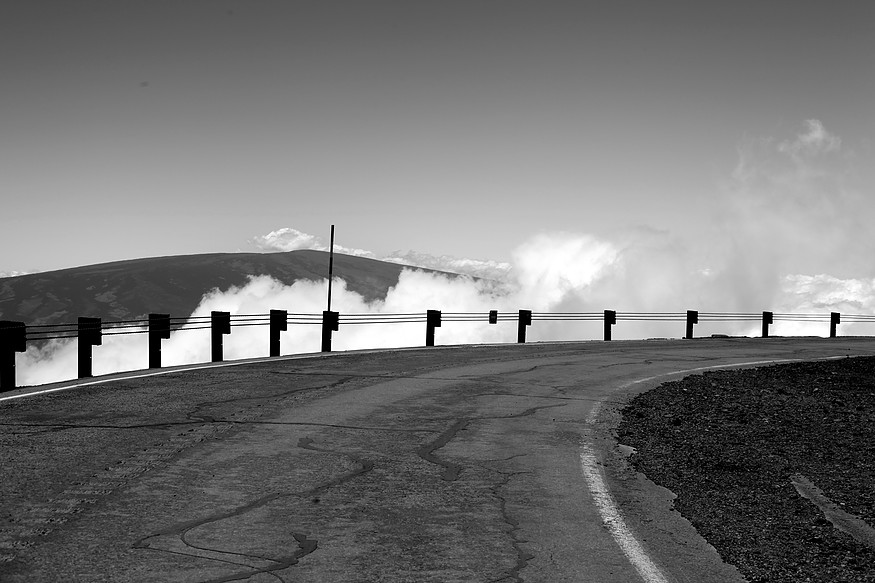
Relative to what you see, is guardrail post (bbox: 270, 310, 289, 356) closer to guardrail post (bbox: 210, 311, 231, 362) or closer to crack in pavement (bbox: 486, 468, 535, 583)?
guardrail post (bbox: 210, 311, 231, 362)

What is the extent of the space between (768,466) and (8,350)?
11676 millimetres

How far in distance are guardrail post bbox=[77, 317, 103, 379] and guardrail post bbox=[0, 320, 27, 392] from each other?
1.63 m

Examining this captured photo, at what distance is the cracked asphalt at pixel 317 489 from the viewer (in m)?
5.10

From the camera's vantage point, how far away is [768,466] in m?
8.80

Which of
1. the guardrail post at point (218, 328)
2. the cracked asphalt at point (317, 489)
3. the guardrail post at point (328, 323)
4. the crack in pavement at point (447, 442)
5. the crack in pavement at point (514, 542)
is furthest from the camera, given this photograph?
the guardrail post at point (328, 323)

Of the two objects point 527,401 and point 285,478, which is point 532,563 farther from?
point 527,401

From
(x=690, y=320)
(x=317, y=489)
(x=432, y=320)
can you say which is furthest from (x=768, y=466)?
(x=690, y=320)

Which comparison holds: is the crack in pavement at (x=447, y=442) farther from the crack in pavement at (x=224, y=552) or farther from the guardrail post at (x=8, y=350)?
the guardrail post at (x=8, y=350)

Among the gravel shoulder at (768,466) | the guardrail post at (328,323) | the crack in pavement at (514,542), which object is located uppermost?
the guardrail post at (328,323)

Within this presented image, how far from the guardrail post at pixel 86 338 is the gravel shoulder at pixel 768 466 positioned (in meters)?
9.89

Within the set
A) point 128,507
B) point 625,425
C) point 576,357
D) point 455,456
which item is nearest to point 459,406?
point 625,425

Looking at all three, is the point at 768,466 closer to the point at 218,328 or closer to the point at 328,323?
the point at 218,328

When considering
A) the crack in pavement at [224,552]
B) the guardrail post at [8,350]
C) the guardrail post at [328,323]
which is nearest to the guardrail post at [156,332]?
the guardrail post at [8,350]

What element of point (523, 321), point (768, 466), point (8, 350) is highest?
point (8, 350)
